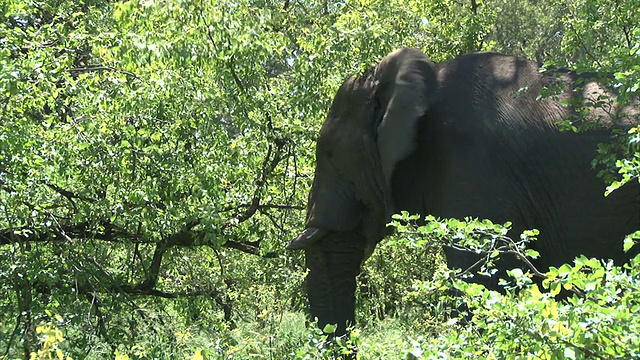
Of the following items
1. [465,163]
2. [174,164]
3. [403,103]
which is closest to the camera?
[465,163]

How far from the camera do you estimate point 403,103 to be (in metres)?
6.15

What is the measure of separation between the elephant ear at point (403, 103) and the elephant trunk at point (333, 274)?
739mm

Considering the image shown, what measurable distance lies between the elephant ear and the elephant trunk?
Answer: 739 mm

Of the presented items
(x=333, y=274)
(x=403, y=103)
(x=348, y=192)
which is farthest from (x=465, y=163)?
(x=333, y=274)

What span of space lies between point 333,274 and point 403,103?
1.47m

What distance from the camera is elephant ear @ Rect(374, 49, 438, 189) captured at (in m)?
6.09

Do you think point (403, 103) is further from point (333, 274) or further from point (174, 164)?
point (174, 164)

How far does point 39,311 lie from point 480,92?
3532 mm

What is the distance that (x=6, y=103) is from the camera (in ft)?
20.1

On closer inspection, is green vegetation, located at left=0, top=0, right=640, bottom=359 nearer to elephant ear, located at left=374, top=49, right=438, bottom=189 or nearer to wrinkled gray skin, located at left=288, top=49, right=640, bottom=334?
wrinkled gray skin, located at left=288, top=49, right=640, bottom=334

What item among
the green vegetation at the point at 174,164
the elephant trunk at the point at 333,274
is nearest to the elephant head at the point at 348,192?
the elephant trunk at the point at 333,274

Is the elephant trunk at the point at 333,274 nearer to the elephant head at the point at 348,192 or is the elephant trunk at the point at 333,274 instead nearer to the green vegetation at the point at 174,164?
the elephant head at the point at 348,192

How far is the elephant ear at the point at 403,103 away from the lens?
20.0 ft

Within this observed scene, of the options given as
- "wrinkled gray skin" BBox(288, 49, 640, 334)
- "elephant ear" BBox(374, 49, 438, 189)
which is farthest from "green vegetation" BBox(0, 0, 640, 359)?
"elephant ear" BBox(374, 49, 438, 189)
